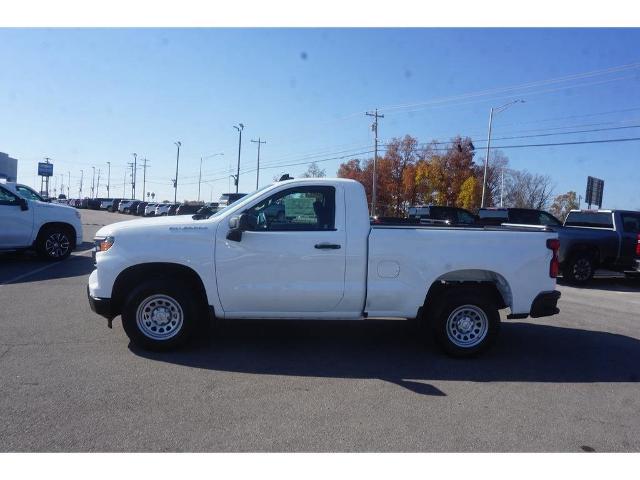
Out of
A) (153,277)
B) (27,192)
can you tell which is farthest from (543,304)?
(27,192)

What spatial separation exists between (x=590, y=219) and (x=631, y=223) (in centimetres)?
109

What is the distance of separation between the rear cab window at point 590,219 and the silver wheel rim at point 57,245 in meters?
13.8

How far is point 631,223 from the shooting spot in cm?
1281

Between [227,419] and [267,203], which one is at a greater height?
[267,203]

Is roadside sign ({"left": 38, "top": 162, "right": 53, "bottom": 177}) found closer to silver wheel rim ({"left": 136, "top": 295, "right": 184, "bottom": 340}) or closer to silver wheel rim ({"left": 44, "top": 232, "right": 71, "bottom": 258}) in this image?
silver wheel rim ({"left": 44, "top": 232, "right": 71, "bottom": 258})

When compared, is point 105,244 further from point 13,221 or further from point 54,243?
point 54,243

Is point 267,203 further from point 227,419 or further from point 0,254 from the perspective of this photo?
point 0,254

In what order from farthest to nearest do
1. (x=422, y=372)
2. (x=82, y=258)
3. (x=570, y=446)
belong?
(x=82, y=258) < (x=422, y=372) < (x=570, y=446)

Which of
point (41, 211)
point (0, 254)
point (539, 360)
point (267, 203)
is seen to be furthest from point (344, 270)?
point (0, 254)

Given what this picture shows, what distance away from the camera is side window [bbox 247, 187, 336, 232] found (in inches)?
219

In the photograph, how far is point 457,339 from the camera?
5.75m

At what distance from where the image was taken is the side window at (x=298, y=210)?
219 inches

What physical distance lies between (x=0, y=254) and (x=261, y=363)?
11862 millimetres

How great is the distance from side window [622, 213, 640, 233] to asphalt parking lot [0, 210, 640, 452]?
6403 mm
